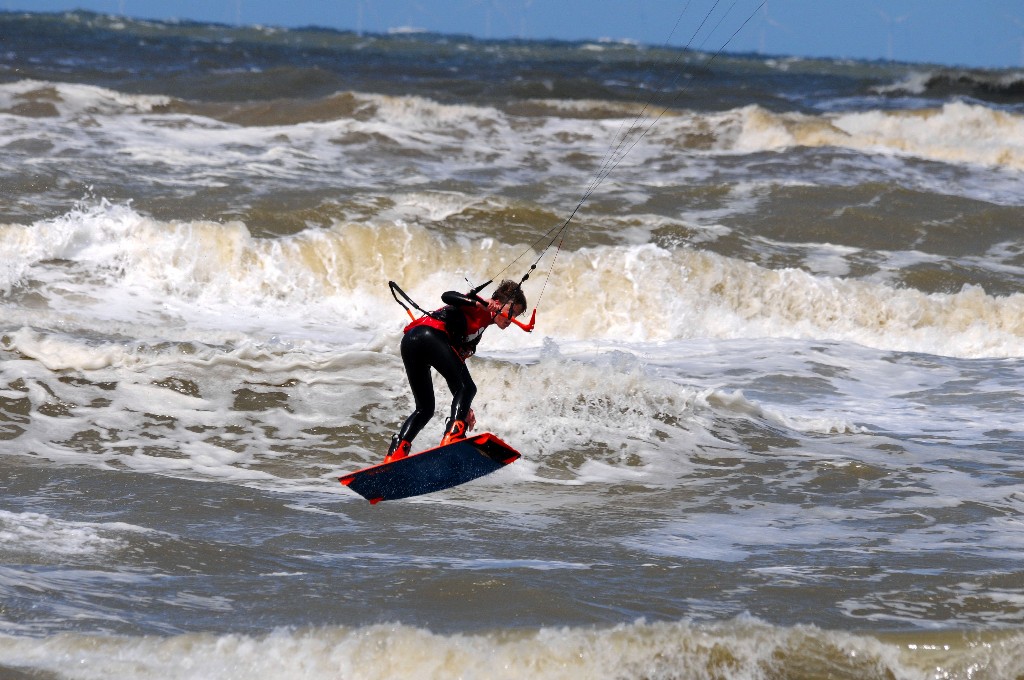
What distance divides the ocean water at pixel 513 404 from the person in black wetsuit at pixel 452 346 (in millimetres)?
615

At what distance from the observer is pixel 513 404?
9969 millimetres

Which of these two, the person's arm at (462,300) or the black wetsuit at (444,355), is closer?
the person's arm at (462,300)

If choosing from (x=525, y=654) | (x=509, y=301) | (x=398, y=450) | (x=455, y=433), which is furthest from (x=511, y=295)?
(x=525, y=654)

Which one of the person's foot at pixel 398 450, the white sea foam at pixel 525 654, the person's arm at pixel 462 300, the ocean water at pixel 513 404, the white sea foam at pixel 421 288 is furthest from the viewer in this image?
the white sea foam at pixel 421 288

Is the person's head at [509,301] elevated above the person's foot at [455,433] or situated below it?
above

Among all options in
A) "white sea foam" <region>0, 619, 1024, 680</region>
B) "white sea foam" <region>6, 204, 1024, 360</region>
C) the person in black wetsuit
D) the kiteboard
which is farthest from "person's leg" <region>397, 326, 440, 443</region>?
"white sea foam" <region>6, 204, 1024, 360</region>

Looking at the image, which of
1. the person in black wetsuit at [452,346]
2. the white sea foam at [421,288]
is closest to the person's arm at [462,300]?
the person in black wetsuit at [452,346]

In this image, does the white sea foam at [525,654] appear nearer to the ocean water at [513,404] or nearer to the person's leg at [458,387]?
the ocean water at [513,404]

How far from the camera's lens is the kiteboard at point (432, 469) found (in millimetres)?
7031

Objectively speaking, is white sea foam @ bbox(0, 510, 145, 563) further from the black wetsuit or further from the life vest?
the life vest

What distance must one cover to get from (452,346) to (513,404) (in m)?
2.83

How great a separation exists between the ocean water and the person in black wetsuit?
→ 615 mm

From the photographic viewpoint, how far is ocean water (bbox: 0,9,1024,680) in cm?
540

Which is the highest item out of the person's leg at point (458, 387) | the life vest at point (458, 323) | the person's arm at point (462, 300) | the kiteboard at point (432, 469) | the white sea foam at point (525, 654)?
the person's arm at point (462, 300)
